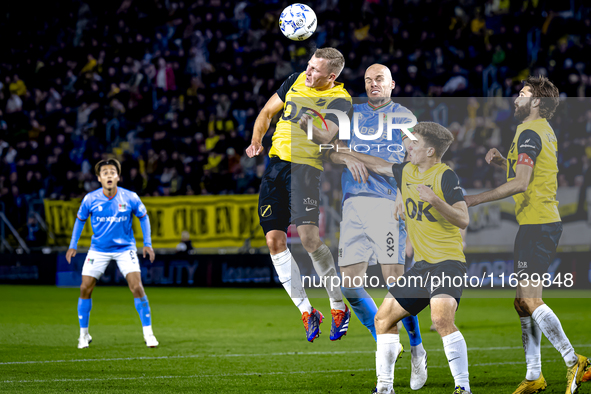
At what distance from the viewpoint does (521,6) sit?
61.8 ft

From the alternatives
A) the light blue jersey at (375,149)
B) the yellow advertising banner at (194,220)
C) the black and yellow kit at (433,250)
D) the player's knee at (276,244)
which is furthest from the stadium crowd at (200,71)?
the black and yellow kit at (433,250)

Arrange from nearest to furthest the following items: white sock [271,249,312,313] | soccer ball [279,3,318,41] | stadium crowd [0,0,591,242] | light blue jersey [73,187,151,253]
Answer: white sock [271,249,312,313] < soccer ball [279,3,318,41] < light blue jersey [73,187,151,253] < stadium crowd [0,0,591,242]

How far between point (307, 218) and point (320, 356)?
3.18 m

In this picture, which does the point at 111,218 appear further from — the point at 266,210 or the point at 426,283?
the point at 426,283

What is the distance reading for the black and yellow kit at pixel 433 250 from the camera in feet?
17.6

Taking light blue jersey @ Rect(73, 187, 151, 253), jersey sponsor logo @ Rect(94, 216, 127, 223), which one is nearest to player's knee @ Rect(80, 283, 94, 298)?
light blue jersey @ Rect(73, 187, 151, 253)

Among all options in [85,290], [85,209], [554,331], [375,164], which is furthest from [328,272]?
[85,209]

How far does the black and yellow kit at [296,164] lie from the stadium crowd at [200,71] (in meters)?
10.6

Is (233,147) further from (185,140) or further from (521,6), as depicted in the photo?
(521,6)

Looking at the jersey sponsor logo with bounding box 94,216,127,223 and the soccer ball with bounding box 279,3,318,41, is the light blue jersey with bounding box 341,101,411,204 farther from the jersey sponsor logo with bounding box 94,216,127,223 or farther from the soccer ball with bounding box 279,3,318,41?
A: the jersey sponsor logo with bounding box 94,216,127,223

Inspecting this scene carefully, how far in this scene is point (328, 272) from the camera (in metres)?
6.62

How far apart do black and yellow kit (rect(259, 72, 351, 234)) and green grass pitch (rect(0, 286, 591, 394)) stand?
1.64 meters

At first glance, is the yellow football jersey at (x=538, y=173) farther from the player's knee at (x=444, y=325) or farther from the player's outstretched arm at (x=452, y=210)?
the player's knee at (x=444, y=325)

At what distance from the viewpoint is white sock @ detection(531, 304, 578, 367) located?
20.0 ft
